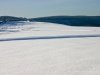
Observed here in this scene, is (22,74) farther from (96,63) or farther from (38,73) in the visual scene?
(96,63)

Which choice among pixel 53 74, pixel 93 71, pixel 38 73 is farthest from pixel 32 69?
pixel 93 71

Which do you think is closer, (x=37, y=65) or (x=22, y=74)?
(x=22, y=74)

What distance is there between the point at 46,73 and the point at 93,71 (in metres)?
0.61

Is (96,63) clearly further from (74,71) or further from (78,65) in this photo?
(74,71)

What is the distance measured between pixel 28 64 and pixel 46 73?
585 mm

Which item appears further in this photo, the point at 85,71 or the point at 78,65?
the point at 78,65

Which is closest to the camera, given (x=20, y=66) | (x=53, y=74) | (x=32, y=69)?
(x=53, y=74)

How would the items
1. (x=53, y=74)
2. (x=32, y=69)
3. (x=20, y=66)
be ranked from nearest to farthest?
(x=53, y=74) → (x=32, y=69) → (x=20, y=66)

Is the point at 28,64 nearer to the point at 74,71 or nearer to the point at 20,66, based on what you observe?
the point at 20,66

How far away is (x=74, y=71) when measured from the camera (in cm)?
239

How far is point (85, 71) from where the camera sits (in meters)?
2.39

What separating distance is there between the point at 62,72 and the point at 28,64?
26.8 inches

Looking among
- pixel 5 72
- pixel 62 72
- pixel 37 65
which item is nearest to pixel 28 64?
pixel 37 65

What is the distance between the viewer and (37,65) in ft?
9.01
